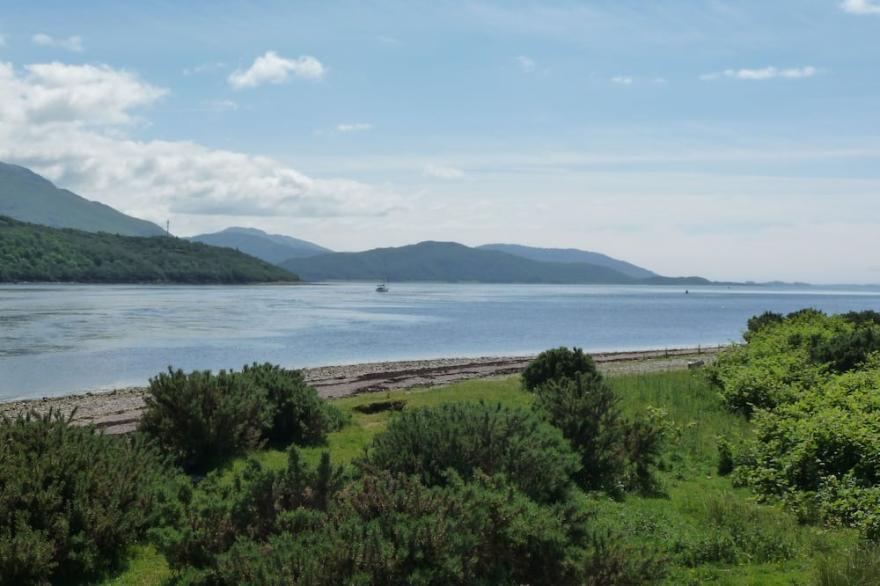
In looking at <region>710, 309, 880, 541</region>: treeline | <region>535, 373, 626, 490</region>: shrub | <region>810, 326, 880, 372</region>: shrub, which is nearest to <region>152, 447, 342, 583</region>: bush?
<region>535, 373, 626, 490</region>: shrub

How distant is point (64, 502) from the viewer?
28.4 feet

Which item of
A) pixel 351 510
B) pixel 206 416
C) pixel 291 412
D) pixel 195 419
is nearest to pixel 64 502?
pixel 351 510

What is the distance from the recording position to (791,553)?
9.05 metres

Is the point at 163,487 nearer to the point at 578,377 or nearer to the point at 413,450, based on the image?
the point at 413,450

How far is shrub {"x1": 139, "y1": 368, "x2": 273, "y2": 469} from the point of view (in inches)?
549

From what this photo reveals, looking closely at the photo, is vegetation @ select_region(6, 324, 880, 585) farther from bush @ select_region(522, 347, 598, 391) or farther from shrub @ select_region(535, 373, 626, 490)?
bush @ select_region(522, 347, 598, 391)

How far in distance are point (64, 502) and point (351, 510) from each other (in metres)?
3.90

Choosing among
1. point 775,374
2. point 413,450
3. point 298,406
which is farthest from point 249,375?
point 775,374

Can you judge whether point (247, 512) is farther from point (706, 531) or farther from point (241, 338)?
point (241, 338)

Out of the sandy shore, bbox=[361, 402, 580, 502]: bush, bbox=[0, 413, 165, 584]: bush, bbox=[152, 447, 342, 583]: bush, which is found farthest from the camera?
the sandy shore

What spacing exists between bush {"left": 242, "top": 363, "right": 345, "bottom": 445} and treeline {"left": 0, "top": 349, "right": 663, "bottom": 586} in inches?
214

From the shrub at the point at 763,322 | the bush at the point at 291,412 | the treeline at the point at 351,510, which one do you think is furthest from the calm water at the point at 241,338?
the treeline at the point at 351,510

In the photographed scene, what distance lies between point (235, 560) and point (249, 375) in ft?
34.4

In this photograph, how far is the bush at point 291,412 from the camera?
16.2m
